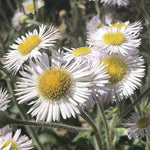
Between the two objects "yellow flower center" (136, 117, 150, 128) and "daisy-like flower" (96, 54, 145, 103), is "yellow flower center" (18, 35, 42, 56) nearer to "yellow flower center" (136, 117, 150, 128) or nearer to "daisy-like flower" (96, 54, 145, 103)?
"daisy-like flower" (96, 54, 145, 103)

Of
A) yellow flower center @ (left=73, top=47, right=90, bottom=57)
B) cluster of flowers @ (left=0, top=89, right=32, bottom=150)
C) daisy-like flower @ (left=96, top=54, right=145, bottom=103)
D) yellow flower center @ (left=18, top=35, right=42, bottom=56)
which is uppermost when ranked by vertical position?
yellow flower center @ (left=18, top=35, right=42, bottom=56)

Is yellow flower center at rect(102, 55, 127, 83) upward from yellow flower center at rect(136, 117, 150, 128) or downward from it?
upward

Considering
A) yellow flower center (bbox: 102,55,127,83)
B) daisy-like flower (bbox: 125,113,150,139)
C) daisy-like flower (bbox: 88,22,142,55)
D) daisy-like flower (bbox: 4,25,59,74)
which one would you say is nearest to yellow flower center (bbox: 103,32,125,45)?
daisy-like flower (bbox: 88,22,142,55)

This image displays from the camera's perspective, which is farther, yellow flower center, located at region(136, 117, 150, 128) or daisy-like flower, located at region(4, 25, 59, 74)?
yellow flower center, located at region(136, 117, 150, 128)

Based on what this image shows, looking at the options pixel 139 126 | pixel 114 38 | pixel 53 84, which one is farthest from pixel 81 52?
pixel 139 126

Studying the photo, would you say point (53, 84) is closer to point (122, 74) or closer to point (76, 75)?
point (76, 75)

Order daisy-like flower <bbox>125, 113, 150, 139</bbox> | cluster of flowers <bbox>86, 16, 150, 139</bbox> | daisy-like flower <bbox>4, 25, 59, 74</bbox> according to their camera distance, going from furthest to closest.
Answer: daisy-like flower <bbox>125, 113, 150, 139</bbox> → daisy-like flower <bbox>4, 25, 59, 74</bbox> → cluster of flowers <bbox>86, 16, 150, 139</bbox>
